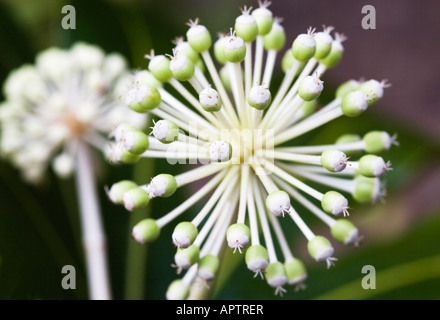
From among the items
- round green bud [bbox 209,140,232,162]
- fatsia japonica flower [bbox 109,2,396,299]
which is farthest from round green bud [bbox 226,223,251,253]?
round green bud [bbox 209,140,232,162]

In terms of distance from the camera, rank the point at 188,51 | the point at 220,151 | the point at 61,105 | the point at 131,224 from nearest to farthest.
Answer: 1. the point at 220,151
2. the point at 188,51
3. the point at 61,105
4. the point at 131,224

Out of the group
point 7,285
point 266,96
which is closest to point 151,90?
point 266,96

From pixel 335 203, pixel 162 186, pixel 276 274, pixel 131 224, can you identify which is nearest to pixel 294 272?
pixel 276 274

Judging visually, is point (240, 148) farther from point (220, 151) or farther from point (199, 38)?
point (199, 38)

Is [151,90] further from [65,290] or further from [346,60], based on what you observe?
[346,60]

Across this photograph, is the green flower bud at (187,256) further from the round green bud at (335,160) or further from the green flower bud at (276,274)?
the round green bud at (335,160)

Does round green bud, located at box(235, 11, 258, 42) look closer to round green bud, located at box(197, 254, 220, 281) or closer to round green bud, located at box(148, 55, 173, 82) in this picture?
round green bud, located at box(148, 55, 173, 82)
